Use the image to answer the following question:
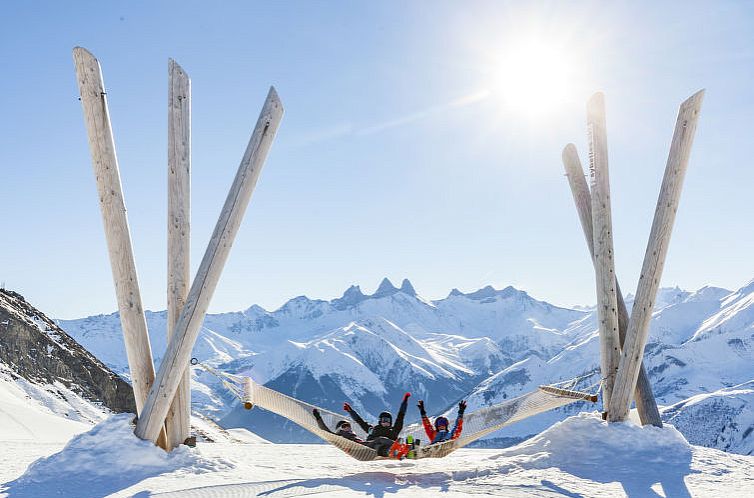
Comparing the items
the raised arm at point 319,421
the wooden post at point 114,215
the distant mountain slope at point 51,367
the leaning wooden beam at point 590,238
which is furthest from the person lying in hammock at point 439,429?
the distant mountain slope at point 51,367

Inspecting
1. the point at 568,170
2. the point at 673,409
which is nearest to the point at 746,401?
the point at 673,409

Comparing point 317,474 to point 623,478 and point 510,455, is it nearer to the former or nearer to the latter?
point 510,455

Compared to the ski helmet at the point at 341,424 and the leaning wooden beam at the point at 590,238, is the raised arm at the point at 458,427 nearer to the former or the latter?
the ski helmet at the point at 341,424

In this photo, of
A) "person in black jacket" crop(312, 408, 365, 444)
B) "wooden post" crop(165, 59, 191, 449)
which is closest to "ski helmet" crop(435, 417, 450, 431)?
"person in black jacket" crop(312, 408, 365, 444)

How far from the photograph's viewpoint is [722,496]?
8.72 m

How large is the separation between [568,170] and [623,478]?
609 cm

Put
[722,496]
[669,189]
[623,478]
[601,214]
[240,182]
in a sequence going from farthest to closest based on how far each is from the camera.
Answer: [601,214] → [669,189] → [240,182] → [623,478] → [722,496]

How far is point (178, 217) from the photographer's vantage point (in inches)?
414

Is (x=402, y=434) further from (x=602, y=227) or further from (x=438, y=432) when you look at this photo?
(x=602, y=227)

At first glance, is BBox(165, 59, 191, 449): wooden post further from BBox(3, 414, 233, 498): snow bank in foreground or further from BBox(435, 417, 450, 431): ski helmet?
BBox(435, 417, 450, 431): ski helmet

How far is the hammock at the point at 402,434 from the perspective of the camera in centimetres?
1117

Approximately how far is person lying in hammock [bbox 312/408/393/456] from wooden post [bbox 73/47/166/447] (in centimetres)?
350

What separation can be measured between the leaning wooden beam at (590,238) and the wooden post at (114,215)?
838 cm

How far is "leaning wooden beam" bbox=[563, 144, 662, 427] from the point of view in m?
11.9
